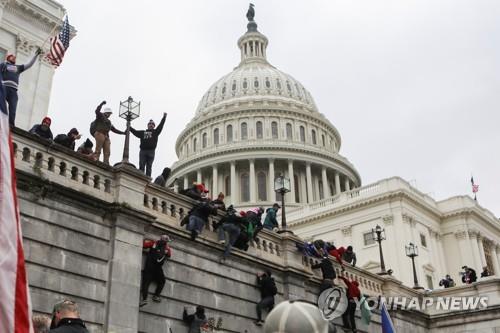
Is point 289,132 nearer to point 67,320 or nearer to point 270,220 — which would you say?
point 270,220

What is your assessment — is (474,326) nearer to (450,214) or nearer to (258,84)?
(450,214)

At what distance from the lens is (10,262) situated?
432 cm

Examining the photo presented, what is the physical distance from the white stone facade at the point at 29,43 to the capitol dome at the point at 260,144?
5191 centimetres

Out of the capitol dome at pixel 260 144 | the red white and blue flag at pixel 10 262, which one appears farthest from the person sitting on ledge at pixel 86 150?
the capitol dome at pixel 260 144

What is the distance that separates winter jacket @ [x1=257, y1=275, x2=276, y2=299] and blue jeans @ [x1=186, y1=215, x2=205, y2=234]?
2.72 metres

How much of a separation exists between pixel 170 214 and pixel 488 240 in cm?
5865

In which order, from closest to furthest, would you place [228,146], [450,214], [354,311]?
[354,311] < [450,214] < [228,146]

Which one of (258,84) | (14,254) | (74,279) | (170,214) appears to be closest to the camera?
(14,254)

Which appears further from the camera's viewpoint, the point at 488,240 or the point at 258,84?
the point at 258,84

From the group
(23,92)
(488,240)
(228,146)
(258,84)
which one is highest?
(258,84)

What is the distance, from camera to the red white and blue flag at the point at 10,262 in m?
4.21

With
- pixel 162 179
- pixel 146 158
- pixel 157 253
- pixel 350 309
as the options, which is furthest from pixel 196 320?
Answer: pixel 350 309

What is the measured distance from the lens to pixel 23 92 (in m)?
30.3

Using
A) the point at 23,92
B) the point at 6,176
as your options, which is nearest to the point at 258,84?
the point at 23,92
